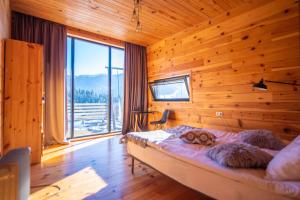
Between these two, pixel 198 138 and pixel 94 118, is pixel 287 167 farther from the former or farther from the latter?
pixel 94 118

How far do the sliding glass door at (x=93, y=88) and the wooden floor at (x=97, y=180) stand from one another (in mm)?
1307

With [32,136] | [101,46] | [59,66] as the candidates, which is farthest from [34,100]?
[101,46]

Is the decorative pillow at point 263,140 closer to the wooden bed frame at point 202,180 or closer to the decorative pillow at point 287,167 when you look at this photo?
the decorative pillow at point 287,167

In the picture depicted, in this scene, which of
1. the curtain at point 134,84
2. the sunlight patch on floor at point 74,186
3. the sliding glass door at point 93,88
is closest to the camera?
the sunlight patch on floor at point 74,186

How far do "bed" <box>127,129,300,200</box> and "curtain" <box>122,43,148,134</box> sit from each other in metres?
2.49

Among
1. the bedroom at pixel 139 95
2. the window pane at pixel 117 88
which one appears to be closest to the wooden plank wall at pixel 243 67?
the bedroom at pixel 139 95

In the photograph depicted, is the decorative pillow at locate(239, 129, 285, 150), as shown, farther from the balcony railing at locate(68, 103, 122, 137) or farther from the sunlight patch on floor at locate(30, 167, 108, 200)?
the balcony railing at locate(68, 103, 122, 137)

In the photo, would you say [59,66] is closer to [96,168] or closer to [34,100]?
[34,100]

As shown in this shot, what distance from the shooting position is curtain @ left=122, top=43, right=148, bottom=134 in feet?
15.5

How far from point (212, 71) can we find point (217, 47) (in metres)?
0.47

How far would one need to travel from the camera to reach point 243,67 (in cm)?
288

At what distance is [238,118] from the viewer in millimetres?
2967

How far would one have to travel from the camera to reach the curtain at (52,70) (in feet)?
11.4

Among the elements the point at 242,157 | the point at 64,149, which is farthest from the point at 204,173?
the point at 64,149
